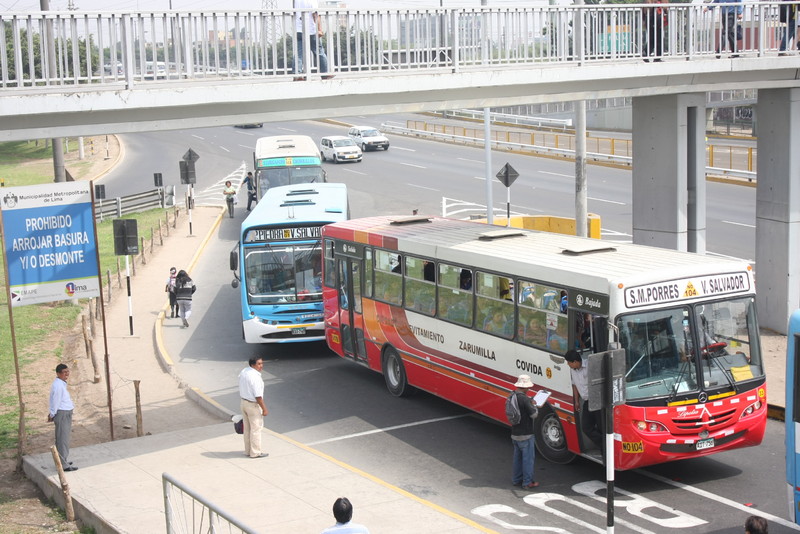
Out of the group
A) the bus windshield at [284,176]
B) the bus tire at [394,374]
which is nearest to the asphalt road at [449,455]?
the bus tire at [394,374]

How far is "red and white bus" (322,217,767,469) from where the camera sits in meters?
11.9

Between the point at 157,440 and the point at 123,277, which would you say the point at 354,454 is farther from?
the point at 123,277

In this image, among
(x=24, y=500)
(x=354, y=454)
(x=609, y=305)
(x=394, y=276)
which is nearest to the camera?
(x=609, y=305)

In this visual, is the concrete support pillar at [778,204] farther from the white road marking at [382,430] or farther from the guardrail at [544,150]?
the guardrail at [544,150]

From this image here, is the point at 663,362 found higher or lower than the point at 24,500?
higher

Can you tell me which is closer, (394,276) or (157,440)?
(157,440)

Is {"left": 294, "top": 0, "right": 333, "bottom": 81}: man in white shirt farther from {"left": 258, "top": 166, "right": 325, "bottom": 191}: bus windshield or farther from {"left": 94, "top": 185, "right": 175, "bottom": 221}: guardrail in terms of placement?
{"left": 94, "top": 185, "right": 175, "bottom": 221}: guardrail

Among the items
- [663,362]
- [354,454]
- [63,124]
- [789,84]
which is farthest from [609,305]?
[789,84]

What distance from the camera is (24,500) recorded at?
13.1 meters

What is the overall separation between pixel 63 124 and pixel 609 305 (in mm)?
7049

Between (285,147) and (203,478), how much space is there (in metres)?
25.4

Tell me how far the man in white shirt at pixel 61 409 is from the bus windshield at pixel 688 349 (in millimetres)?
7155

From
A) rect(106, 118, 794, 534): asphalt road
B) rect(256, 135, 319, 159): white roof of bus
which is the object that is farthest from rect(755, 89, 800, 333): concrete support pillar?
rect(256, 135, 319, 159): white roof of bus

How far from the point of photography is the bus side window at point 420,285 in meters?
15.9
